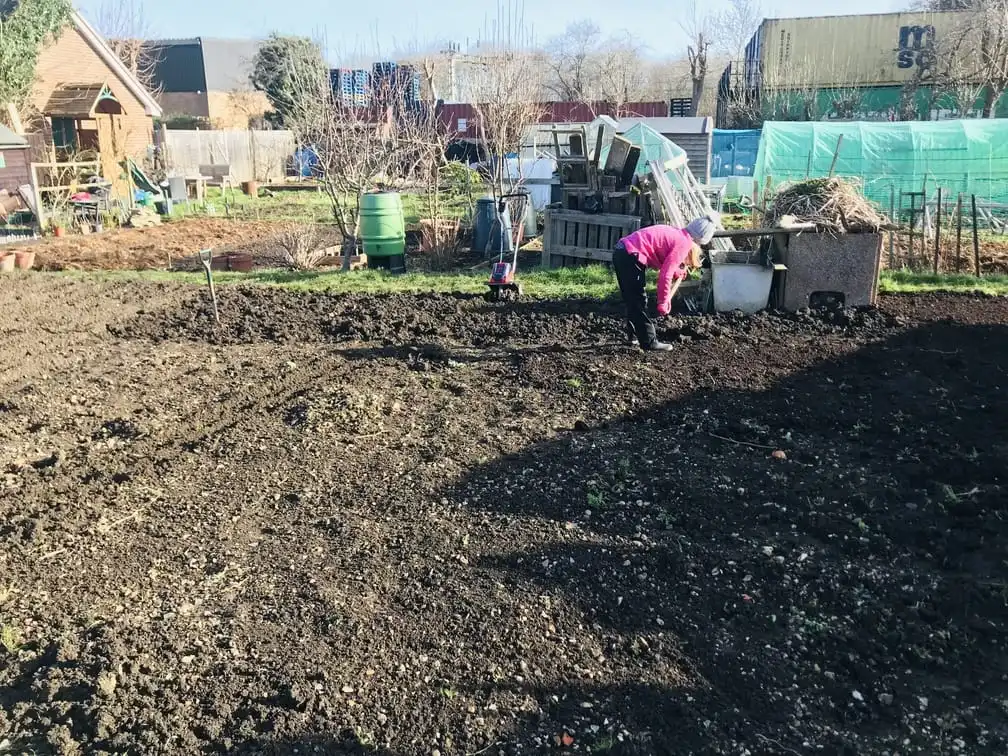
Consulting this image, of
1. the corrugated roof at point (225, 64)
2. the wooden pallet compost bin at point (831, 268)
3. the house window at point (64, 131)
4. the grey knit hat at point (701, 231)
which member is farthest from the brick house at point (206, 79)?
the grey knit hat at point (701, 231)

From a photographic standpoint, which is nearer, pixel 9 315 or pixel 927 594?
pixel 927 594

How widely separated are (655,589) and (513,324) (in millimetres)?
5543

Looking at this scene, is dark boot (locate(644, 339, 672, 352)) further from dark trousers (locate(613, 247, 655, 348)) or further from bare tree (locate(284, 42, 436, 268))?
bare tree (locate(284, 42, 436, 268))

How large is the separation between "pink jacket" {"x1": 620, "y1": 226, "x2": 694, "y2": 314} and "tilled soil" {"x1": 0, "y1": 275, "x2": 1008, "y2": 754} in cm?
68

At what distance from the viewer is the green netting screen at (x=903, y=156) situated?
62.4 ft

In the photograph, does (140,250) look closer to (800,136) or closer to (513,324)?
(513,324)

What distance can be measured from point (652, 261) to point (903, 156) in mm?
14255

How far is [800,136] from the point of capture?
66.7 feet

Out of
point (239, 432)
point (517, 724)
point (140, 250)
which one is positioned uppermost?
point (140, 250)

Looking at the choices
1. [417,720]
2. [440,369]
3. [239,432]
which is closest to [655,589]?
[417,720]

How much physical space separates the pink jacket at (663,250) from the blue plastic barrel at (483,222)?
6375 millimetres

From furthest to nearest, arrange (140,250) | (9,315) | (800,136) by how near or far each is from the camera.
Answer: (800,136) → (140,250) → (9,315)

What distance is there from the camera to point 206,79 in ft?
212

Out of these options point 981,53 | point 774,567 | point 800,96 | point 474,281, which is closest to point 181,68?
point 800,96
